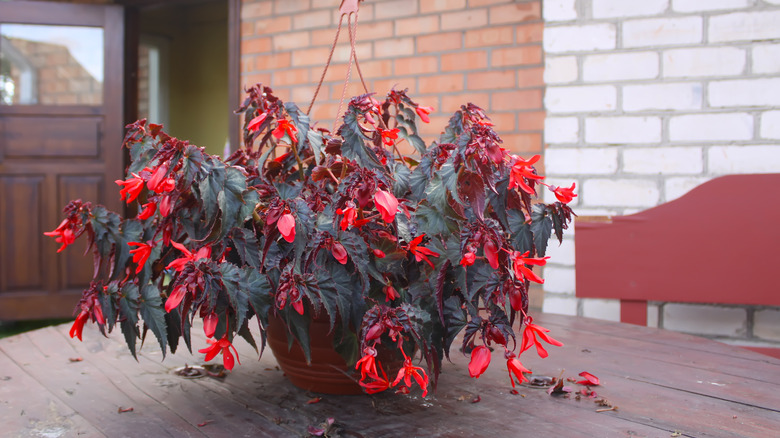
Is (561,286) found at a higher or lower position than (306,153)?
lower

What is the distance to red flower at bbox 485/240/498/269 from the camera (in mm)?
642

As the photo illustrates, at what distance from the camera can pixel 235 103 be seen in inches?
121

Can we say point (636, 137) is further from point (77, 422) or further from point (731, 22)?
point (77, 422)

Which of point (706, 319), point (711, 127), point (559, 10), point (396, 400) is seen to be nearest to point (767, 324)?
point (706, 319)

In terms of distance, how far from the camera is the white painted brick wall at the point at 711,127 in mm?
1807

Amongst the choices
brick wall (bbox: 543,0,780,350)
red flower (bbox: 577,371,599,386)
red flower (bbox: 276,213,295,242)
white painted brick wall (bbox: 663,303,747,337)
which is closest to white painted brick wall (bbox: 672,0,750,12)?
brick wall (bbox: 543,0,780,350)

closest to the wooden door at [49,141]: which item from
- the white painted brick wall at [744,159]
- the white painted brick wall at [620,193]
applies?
the white painted brick wall at [620,193]

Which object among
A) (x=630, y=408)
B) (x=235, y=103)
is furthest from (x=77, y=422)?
(x=235, y=103)

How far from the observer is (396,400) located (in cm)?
88

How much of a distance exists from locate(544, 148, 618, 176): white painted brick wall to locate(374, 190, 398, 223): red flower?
58.5 inches

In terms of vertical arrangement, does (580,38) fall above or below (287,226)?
above

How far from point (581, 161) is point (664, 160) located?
0.25 metres

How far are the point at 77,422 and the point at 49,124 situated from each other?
127 inches

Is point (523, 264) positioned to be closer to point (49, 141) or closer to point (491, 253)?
point (491, 253)
